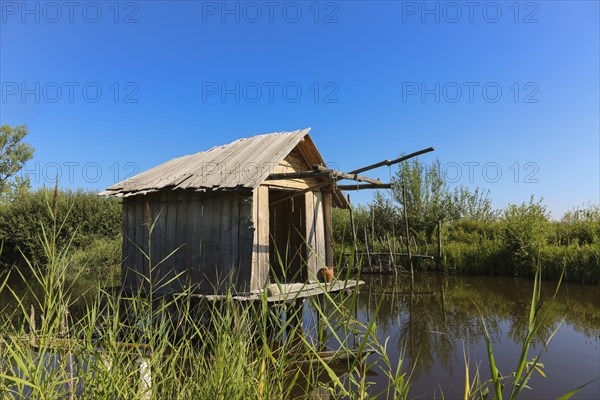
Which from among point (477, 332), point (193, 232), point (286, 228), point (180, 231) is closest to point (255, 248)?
point (193, 232)

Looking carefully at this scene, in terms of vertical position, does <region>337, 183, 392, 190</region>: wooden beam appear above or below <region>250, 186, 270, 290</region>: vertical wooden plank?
above

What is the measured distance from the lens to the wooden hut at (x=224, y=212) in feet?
25.0

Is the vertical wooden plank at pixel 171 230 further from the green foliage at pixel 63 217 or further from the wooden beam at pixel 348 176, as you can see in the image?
the green foliage at pixel 63 217

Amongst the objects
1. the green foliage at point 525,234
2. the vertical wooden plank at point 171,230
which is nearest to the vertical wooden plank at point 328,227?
the vertical wooden plank at point 171,230

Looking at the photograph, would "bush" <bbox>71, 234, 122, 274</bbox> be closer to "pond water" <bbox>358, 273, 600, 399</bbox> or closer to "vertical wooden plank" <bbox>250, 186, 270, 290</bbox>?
"pond water" <bbox>358, 273, 600, 399</bbox>

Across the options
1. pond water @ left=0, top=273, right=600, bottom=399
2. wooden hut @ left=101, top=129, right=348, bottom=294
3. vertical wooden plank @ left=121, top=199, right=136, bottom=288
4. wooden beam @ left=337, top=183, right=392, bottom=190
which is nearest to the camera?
pond water @ left=0, top=273, right=600, bottom=399

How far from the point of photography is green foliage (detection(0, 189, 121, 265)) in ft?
68.5

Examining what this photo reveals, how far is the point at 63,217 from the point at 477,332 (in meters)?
20.3

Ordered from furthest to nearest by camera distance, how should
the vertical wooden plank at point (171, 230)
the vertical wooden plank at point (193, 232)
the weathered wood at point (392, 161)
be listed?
1. the vertical wooden plank at point (171, 230)
2. the vertical wooden plank at point (193, 232)
3. the weathered wood at point (392, 161)

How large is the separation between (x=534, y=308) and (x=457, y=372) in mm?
6138

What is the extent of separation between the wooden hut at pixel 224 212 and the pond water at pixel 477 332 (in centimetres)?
253

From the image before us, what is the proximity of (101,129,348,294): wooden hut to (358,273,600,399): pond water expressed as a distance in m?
2.53

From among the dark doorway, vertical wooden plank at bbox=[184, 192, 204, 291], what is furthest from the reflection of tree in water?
vertical wooden plank at bbox=[184, 192, 204, 291]

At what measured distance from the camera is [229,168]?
8.47 metres
